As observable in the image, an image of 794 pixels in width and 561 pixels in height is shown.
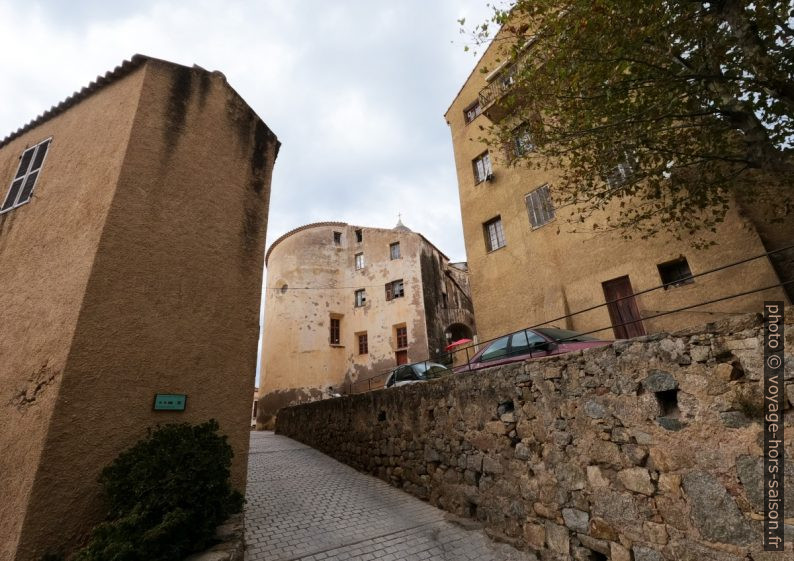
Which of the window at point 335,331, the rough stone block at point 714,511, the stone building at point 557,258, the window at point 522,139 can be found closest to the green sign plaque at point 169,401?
the rough stone block at point 714,511

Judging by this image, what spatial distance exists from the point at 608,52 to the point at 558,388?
5.18 meters

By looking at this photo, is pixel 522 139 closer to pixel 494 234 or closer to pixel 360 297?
pixel 494 234

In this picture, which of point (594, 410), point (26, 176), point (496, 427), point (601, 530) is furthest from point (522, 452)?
point (26, 176)

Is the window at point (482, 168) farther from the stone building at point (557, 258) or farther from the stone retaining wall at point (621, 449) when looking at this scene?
the stone retaining wall at point (621, 449)

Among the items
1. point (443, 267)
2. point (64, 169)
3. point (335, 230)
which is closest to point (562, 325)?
point (64, 169)

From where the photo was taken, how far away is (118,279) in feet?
16.1

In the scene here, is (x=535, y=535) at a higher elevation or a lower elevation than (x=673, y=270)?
lower

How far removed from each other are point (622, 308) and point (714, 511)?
646 centimetres

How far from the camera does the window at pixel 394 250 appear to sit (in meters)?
22.4

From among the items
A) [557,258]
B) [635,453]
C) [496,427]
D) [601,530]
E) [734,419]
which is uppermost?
[557,258]

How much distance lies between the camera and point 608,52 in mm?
5512

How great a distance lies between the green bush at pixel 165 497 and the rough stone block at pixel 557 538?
13.8 ft

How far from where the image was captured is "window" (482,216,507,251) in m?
11.8

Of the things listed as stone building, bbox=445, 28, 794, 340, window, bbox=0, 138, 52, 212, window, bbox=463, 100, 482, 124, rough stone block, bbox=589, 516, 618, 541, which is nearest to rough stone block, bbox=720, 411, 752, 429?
rough stone block, bbox=589, 516, 618, 541
